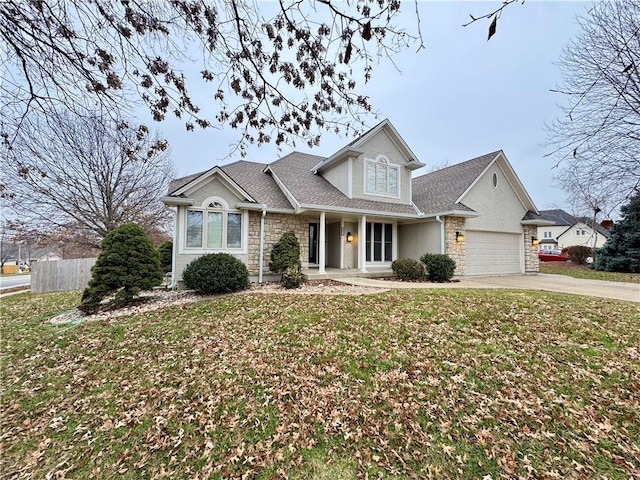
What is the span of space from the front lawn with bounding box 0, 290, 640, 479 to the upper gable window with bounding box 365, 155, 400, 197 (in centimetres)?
822

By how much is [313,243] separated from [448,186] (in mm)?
7892

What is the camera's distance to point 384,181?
13.7m

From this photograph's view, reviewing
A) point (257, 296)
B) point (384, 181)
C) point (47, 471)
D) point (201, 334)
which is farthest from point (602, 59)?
point (47, 471)

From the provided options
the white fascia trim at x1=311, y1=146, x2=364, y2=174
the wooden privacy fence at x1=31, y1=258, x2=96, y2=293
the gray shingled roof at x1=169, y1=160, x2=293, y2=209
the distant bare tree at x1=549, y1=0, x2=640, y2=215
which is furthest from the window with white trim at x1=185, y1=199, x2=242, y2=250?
the distant bare tree at x1=549, y1=0, x2=640, y2=215

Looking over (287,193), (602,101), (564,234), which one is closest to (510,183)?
(602,101)

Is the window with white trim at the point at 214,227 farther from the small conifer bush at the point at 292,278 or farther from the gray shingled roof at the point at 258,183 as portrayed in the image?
the small conifer bush at the point at 292,278

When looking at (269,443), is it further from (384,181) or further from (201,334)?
(384,181)

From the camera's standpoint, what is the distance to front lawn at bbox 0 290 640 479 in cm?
281

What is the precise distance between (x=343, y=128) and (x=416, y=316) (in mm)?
4426

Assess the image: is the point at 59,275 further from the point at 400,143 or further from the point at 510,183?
the point at 510,183

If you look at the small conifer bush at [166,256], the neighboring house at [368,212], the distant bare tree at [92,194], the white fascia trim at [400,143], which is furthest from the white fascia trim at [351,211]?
the distant bare tree at [92,194]

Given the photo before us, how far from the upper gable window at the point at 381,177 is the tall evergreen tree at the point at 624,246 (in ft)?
47.7

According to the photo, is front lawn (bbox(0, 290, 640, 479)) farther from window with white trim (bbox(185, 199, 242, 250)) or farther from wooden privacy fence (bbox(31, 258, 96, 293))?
wooden privacy fence (bbox(31, 258, 96, 293))

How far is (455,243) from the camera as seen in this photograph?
12.8m
